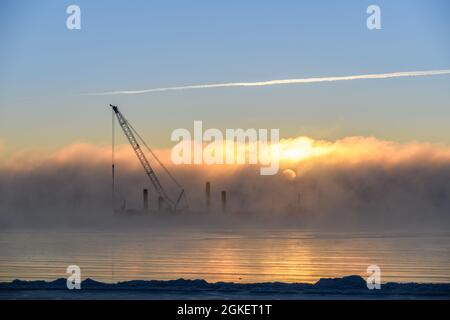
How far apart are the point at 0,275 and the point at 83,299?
30064 millimetres

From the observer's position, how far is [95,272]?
79.3m

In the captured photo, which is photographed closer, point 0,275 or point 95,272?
point 0,275

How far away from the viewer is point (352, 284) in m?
50.1

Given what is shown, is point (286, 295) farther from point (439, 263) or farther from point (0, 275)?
point (439, 263)

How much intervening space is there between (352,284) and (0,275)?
34.6 m
